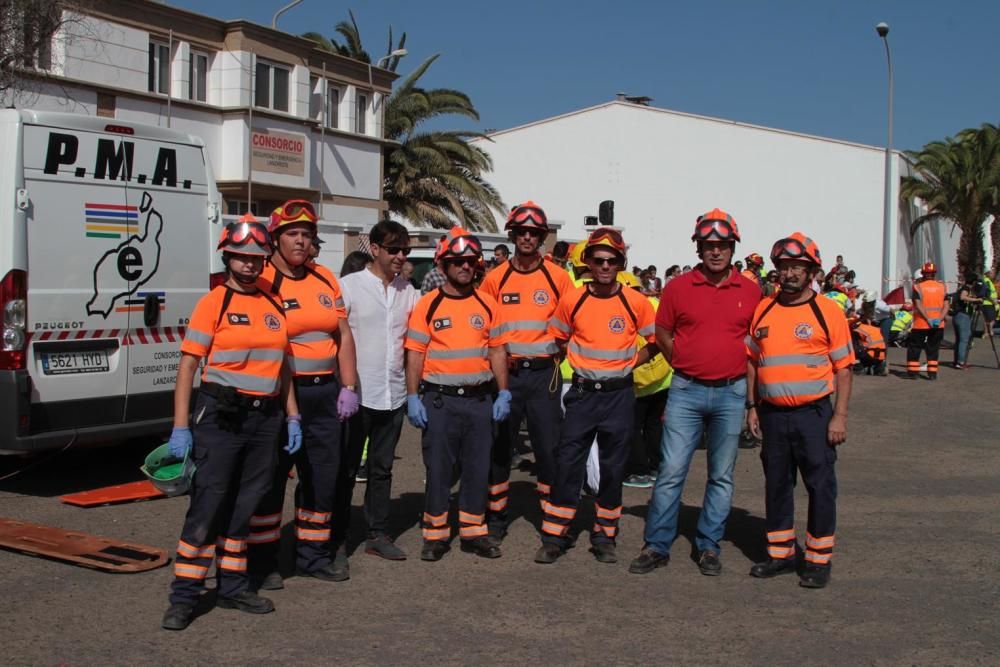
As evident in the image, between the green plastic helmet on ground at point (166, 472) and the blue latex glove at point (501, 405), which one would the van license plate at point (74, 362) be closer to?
the green plastic helmet on ground at point (166, 472)

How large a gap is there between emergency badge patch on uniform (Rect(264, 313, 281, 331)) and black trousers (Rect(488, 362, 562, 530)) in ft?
6.45

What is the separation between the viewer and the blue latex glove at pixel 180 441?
17.2 feet

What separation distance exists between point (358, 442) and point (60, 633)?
205 centimetres

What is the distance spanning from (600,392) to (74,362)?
3.90 m

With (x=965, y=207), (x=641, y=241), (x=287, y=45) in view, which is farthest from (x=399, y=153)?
(x=965, y=207)

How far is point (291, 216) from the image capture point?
5.89 metres

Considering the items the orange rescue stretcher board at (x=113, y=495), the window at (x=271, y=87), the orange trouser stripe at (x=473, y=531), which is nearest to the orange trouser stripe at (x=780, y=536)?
the orange trouser stripe at (x=473, y=531)

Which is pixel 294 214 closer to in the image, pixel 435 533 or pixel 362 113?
pixel 435 533

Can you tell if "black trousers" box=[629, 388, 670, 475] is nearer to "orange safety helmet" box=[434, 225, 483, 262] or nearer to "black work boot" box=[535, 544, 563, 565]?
"black work boot" box=[535, 544, 563, 565]

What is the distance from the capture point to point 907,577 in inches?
250

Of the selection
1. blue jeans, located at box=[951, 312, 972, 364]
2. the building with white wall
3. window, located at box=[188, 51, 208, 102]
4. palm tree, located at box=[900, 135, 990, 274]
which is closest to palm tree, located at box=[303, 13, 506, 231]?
the building with white wall

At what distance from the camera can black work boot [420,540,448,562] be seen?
6.57 meters

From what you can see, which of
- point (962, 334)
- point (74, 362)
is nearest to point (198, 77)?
point (962, 334)

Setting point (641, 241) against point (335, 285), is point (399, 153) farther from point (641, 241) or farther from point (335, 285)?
point (335, 285)
